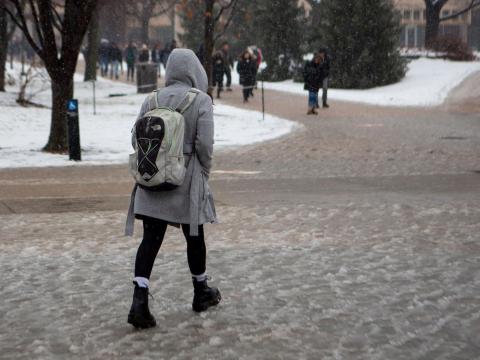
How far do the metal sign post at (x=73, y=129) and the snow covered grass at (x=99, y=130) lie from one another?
0.22 meters

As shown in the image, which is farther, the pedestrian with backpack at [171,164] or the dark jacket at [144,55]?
the dark jacket at [144,55]

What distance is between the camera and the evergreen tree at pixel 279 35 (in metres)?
42.5

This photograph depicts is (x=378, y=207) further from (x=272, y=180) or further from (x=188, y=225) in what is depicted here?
(x=188, y=225)

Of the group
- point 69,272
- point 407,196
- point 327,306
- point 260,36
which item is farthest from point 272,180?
point 260,36

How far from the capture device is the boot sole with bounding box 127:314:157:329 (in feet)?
17.3

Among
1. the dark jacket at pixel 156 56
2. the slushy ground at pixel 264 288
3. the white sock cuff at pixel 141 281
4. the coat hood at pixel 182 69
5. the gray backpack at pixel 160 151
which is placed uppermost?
the dark jacket at pixel 156 56

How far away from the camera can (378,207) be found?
9984 millimetres

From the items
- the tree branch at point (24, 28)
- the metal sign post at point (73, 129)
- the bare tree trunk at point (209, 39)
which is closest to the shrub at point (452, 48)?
the bare tree trunk at point (209, 39)

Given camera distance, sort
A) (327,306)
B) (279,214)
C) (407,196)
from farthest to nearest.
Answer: (407,196)
(279,214)
(327,306)

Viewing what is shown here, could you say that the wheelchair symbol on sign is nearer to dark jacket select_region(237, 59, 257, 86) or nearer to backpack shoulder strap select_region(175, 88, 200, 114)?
backpack shoulder strap select_region(175, 88, 200, 114)

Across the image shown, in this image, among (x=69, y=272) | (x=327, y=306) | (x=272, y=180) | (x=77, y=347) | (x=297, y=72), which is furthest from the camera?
(x=297, y=72)

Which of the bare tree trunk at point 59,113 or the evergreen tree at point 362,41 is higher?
the evergreen tree at point 362,41

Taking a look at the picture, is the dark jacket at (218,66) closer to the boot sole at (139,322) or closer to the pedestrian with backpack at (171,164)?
the pedestrian with backpack at (171,164)

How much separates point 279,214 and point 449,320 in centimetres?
421
